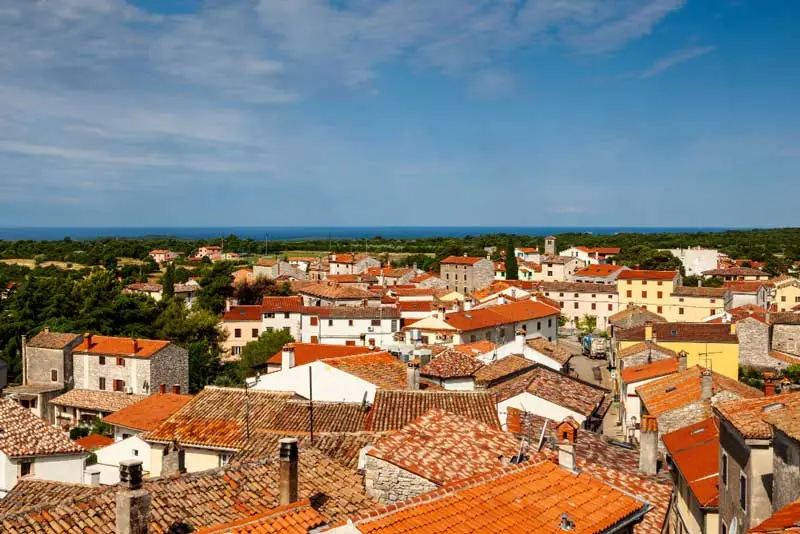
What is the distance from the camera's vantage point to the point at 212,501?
38.5 feet

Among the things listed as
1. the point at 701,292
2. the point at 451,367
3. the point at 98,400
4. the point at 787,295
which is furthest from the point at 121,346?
the point at 787,295

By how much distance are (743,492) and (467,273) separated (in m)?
86.9

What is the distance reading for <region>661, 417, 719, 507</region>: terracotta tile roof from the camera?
1527cm

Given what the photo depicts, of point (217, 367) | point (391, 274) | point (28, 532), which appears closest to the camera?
point (28, 532)

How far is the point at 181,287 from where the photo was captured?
77.9 metres

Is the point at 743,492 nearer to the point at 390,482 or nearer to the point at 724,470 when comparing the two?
the point at 724,470

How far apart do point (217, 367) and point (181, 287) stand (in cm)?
2887

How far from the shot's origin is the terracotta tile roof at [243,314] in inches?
2421

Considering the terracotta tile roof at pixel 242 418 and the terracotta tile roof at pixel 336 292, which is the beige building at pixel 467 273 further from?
the terracotta tile roof at pixel 242 418

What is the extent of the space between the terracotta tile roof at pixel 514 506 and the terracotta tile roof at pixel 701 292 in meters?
69.8

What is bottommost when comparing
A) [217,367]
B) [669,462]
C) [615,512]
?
[217,367]

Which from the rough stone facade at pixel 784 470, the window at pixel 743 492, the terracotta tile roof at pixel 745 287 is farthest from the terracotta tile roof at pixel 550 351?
the terracotta tile roof at pixel 745 287

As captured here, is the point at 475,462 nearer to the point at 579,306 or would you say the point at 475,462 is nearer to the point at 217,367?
the point at 217,367

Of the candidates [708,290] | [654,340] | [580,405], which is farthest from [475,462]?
[708,290]
